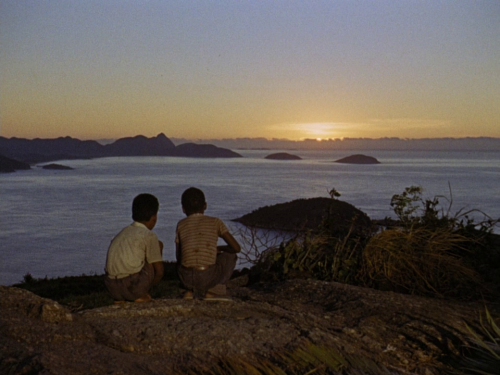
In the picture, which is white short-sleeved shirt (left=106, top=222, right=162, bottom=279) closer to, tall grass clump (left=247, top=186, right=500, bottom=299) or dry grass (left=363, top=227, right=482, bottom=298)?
tall grass clump (left=247, top=186, right=500, bottom=299)

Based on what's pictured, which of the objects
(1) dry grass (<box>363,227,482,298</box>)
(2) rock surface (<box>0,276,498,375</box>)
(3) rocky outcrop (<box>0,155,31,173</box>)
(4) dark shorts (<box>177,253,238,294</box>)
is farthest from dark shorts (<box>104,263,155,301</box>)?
(3) rocky outcrop (<box>0,155,31,173</box>)

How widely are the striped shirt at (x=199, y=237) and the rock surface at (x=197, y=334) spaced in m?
0.44

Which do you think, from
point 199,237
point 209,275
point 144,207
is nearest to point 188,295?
point 209,275

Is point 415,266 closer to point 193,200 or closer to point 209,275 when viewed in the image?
point 209,275

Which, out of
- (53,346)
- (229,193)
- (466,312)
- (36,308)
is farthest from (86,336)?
(229,193)

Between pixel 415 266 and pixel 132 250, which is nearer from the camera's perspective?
pixel 132 250

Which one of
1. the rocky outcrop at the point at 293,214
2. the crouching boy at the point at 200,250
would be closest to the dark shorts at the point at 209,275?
the crouching boy at the point at 200,250

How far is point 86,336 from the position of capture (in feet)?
14.9

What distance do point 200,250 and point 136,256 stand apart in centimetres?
69

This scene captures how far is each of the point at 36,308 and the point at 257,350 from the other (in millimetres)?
2008

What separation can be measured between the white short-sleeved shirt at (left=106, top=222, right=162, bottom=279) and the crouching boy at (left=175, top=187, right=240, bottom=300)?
1.43ft

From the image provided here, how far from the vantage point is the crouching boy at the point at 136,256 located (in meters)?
5.30

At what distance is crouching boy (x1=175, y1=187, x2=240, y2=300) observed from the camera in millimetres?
5695

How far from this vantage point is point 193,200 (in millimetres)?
5645
